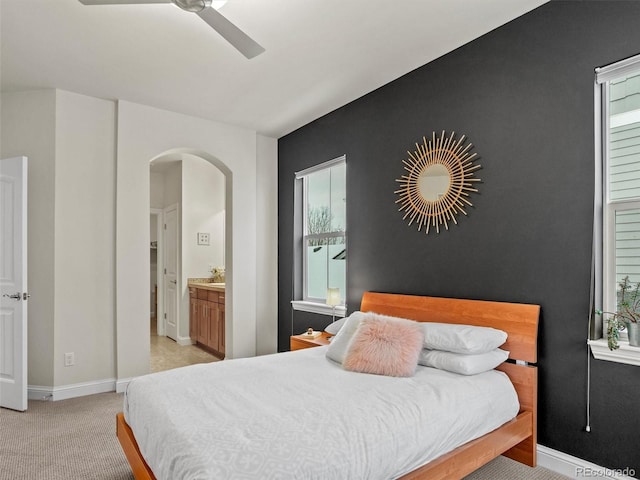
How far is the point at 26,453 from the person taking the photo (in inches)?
99.7

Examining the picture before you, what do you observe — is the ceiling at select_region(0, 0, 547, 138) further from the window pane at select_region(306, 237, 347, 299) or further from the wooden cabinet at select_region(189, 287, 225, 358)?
the wooden cabinet at select_region(189, 287, 225, 358)

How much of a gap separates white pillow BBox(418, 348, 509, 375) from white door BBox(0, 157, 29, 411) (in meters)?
3.09

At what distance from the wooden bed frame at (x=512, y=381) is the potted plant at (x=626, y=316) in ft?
1.22

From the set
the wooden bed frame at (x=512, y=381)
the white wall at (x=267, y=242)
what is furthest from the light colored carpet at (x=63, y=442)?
the white wall at (x=267, y=242)

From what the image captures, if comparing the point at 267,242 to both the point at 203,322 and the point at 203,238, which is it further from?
the point at 203,238

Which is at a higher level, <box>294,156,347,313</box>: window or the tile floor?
<box>294,156,347,313</box>: window

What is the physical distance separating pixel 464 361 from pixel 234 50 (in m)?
2.58

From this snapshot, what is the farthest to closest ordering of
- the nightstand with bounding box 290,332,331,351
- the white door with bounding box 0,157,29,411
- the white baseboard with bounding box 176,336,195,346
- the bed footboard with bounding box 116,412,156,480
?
the white baseboard with bounding box 176,336,195,346
the nightstand with bounding box 290,332,331,351
the white door with bounding box 0,157,29,411
the bed footboard with bounding box 116,412,156,480

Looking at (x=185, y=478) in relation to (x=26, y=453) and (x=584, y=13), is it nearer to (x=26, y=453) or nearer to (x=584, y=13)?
(x=26, y=453)

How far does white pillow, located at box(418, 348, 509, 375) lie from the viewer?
227cm

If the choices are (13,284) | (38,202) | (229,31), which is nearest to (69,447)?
(13,284)

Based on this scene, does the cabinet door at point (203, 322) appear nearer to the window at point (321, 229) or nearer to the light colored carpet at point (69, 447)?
the window at point (321, 229)

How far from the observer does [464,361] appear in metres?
2.27

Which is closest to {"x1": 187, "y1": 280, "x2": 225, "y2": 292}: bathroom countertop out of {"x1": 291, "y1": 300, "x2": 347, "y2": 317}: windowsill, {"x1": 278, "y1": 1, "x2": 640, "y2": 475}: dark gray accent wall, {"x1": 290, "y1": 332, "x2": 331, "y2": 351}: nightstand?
{"x1": 291, "y1": 300, "x2": 347, "y2": 317}: windowsill
